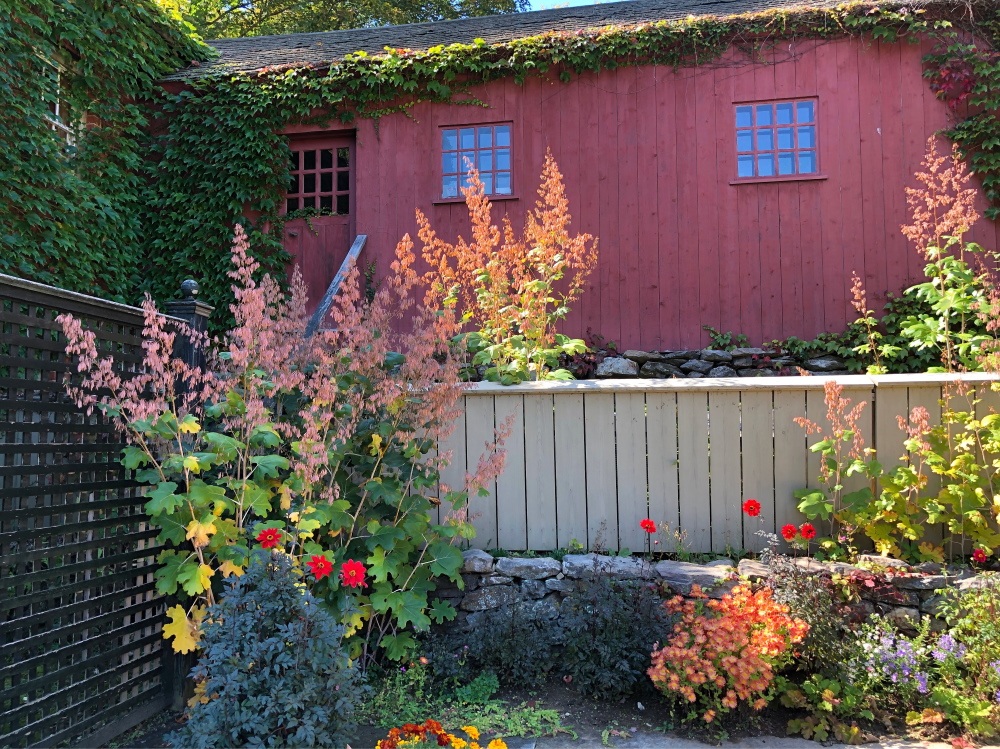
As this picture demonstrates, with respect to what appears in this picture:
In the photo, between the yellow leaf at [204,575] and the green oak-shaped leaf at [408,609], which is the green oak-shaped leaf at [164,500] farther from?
the green oak-shaped leaf at [408,609]

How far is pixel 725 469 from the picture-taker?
373 cm

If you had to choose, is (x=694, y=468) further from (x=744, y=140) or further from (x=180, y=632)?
(x=744, y=140)

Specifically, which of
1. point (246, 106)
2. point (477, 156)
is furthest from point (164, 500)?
point (246, 106)

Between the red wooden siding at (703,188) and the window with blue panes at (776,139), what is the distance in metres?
0.10

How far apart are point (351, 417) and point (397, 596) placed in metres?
0.81

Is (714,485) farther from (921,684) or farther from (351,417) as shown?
(351,417)

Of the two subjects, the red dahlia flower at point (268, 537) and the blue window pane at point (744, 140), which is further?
the blue window pane at point (744, 140)

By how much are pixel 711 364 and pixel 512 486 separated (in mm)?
3258

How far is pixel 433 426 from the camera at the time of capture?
327cm

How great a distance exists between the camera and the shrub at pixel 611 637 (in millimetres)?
3068

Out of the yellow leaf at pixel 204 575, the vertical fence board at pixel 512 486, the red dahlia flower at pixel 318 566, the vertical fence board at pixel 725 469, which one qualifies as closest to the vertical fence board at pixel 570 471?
the vertical fence board at pixel 512 486

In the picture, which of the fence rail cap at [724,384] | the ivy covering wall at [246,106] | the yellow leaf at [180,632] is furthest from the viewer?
the ivy covering wall at [246,106]

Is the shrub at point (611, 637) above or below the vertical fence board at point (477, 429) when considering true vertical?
below

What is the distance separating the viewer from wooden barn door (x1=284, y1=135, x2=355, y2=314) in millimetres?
7496
